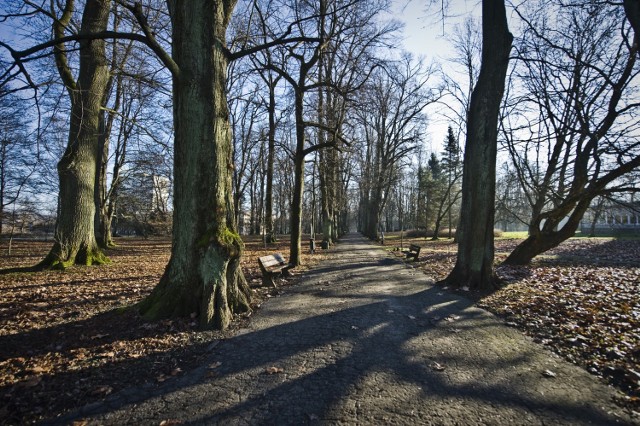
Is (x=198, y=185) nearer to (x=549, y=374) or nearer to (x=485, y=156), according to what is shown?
(x=549, y=374)

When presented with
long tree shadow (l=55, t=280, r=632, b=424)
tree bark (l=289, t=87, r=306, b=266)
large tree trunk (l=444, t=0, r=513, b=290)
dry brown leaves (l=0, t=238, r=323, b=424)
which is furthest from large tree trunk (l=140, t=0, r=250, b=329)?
tree bark (l=289, t=87, r=306, b=266)

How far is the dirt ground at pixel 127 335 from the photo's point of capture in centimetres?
324

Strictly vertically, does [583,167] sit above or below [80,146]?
below

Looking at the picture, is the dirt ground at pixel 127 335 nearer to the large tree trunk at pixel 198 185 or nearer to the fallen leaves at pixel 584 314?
the fallen leaves at pixel 584 314

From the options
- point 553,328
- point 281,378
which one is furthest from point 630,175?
point 281,378

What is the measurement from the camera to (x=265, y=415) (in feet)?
9.15


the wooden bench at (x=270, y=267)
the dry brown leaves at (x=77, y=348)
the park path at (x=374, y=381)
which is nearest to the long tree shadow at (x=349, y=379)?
the park path at (x=374, y=381)

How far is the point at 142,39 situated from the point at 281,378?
17.7 ft

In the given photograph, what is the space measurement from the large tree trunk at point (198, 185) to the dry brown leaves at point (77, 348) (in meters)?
0.47

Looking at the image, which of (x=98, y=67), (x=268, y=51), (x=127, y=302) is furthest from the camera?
(x=268, y=51)

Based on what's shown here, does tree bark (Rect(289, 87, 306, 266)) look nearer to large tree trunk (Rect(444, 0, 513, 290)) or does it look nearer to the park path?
large tree trunk (Rect(444, 0, 513, 290))

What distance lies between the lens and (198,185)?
5.32 m

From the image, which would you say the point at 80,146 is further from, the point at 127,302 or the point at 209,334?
the point at 209,334

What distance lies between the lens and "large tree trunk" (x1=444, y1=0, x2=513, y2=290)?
7.85m
